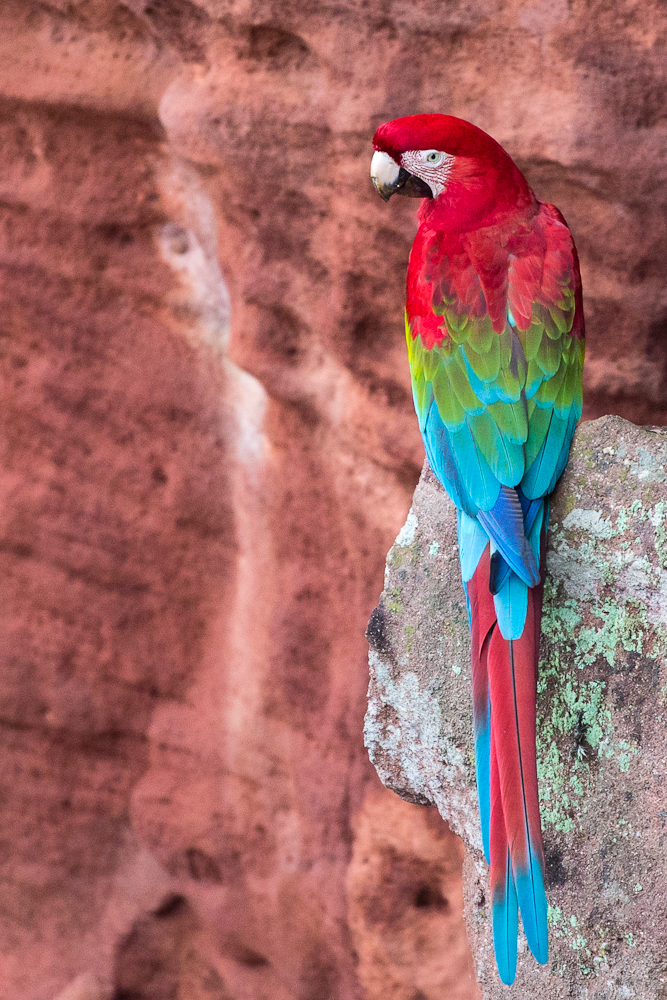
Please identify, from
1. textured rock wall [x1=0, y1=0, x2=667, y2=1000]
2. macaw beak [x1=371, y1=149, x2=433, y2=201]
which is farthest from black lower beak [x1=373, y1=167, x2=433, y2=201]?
textured rock wall [x1=0, y1=0, x2=667, y2=1000]

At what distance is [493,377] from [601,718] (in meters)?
0.37

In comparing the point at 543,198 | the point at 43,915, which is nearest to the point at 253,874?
the point at 43,915

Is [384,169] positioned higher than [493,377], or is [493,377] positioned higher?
[384,169]

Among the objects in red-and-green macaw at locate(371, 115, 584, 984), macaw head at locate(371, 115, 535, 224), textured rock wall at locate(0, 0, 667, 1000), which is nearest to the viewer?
red-and-green macaw at locate(371, 115, 584, 984)

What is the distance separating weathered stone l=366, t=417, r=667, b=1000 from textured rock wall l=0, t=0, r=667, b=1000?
599mm

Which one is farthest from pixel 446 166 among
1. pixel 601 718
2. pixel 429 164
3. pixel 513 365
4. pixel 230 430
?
pixel 230 430

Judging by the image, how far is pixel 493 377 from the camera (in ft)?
3.43

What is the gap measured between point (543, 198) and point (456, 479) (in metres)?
0.69

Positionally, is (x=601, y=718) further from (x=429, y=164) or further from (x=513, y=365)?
(x=429, y=164)

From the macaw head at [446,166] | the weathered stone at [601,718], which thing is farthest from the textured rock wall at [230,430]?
the weathered stone at [601,718]

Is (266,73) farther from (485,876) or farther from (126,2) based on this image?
(485,876)

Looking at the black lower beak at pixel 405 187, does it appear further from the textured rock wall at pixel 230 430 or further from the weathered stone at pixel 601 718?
the textured rock wall at pixel 230 430

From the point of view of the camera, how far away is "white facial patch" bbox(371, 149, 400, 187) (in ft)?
3.48

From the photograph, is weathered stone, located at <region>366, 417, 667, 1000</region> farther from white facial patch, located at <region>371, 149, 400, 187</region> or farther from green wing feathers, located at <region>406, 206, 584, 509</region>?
white facial patch, located at <region>371, 149, 400, 187</region>
